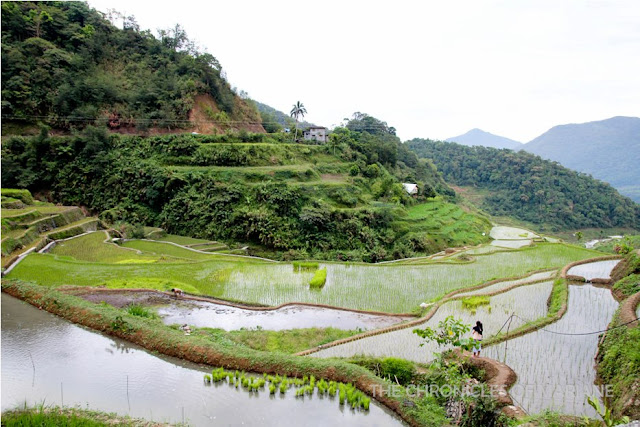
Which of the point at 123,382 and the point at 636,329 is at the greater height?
the point at 636,329

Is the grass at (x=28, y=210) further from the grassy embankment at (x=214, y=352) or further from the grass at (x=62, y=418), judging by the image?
the grass at (x=62, y=418)

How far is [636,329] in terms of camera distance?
7.45 metres

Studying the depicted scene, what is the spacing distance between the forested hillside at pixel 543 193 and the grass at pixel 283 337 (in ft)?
154

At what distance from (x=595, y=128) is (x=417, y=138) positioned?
118275mm

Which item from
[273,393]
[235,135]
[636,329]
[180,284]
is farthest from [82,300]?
[235,135]

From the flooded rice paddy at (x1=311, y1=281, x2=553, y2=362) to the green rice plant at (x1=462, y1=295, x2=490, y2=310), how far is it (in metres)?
0.15

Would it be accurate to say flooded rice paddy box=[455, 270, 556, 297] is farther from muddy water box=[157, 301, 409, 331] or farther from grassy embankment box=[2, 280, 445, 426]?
grassy embankment box=[2, 280, 445, 426]

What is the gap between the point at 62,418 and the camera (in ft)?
18.6

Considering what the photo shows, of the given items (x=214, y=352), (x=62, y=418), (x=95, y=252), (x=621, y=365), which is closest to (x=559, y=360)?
(x=621, y=365)

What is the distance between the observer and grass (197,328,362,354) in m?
9.27

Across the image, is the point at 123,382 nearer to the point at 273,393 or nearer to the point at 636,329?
the point at 273,393

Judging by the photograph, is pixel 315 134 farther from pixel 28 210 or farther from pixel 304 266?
pixel 28 210

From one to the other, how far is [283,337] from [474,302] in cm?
631

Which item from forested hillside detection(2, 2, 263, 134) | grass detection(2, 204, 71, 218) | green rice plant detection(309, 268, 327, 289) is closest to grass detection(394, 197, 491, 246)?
green rice plant detection(309, 268, 327, 289)
